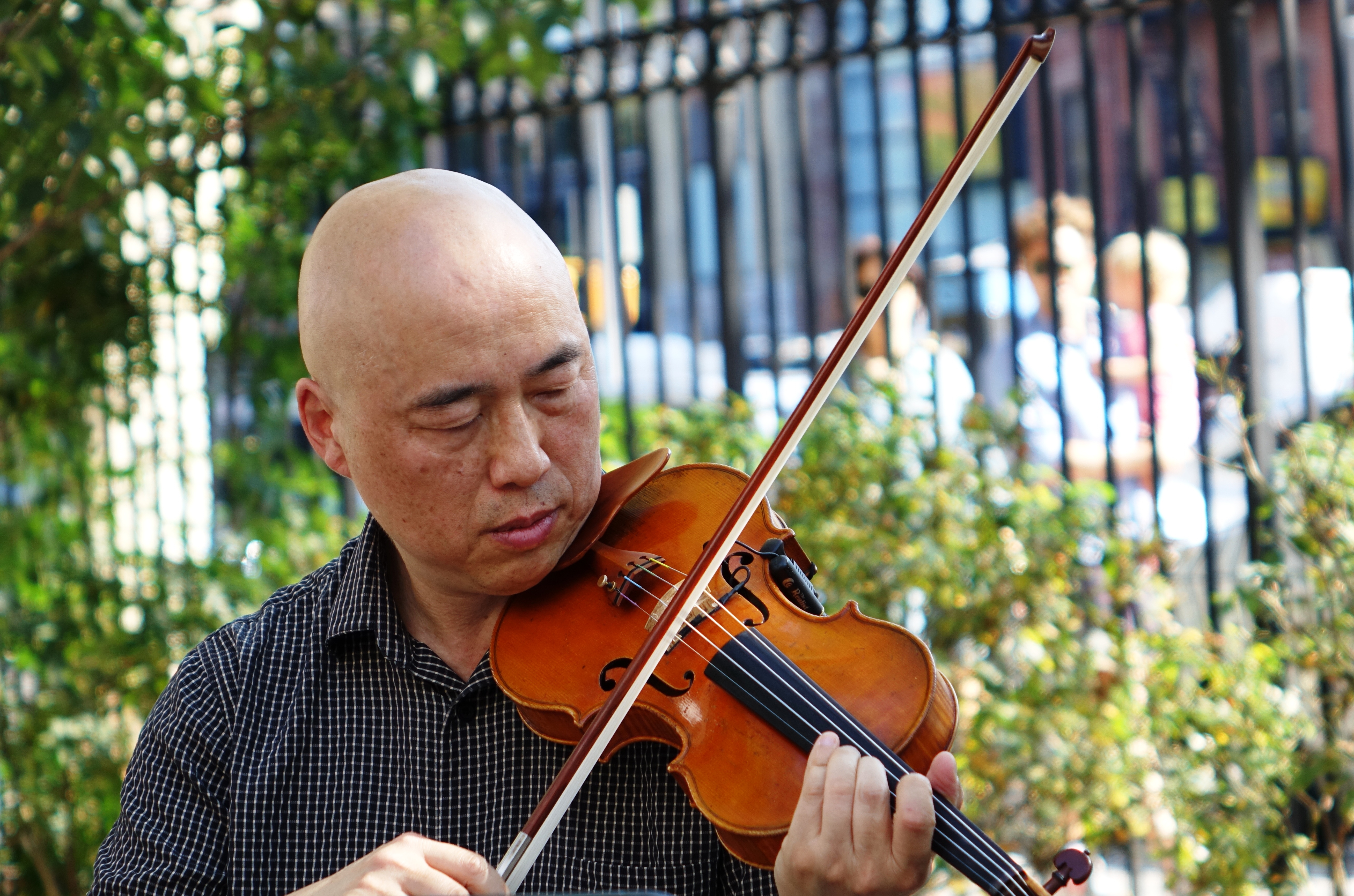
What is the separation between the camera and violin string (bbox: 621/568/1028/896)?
3.78 feet

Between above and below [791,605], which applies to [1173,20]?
above

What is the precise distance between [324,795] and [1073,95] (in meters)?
11.0

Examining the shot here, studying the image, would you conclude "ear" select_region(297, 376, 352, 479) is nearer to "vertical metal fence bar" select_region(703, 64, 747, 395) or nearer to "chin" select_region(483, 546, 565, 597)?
"chin" select_region(483, 546, 565, 597)

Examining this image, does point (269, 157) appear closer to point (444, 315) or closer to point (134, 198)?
point (134, 198)

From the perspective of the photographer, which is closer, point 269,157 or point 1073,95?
point 269,157

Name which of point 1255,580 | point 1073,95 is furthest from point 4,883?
point 1073,95

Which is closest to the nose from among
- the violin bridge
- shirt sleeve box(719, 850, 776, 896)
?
the violin bridge

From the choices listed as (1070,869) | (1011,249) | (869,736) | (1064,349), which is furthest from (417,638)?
(1064,349)

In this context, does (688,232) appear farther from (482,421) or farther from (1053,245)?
(482,421)

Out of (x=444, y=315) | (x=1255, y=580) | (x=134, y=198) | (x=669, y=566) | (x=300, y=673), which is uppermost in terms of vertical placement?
(x=134, y=198)

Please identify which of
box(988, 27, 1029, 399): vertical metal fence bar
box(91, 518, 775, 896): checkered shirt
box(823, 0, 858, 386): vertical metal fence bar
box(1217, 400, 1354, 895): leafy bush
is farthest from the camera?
box(823, 0, 858, 386): vertical metal fence bar

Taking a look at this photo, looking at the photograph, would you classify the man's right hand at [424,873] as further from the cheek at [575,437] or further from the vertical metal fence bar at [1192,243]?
the vertical metal fence bar at [1192,243]

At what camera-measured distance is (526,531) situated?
56.5 inches

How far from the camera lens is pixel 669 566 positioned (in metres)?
1.49
